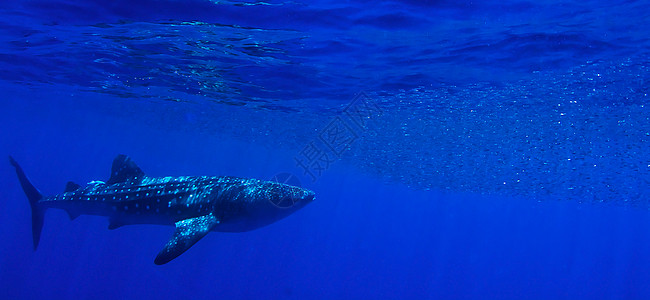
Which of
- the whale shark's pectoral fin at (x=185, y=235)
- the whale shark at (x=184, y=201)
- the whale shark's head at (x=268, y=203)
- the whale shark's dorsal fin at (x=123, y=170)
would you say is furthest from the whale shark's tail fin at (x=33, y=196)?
the whale shark's head at (x=268, y=203)

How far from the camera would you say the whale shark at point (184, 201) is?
6945 mm

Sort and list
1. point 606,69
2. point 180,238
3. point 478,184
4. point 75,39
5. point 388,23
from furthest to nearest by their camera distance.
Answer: point 478,184 < point 75,39 < point 606,69 < point 388,23 < point 180,238

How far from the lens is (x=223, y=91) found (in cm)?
2166

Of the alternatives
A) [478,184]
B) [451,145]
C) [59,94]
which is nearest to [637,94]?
[451,145]

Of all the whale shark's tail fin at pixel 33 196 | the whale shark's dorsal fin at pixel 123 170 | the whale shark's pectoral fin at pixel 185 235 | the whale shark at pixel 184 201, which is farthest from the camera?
the whale shark's tail fin at pixel 33 196

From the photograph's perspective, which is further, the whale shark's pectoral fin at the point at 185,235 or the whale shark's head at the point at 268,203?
the whale shark's head at the point at 268,203

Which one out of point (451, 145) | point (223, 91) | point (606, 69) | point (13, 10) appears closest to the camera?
point (13, 10)

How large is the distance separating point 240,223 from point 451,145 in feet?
76.2

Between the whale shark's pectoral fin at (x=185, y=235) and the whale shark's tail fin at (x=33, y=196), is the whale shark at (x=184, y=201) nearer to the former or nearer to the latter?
the whale shark's pectoral fin at (x=185, y=235)

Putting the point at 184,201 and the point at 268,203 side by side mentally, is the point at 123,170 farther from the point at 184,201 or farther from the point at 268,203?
the point at 268,203

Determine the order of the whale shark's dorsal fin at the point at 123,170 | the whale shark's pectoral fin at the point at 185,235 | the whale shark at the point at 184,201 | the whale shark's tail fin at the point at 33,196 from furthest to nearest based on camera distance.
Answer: the whale shark's tail fin at the point at 33,196 < the whale shark's dorsal fin at the point at 123,170 < the whale shark at the point at 184,201 < the whale shark's pectoral fin at the point at 185,235

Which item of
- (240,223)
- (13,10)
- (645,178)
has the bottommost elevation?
(645,178)

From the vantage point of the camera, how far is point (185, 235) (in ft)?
21.1

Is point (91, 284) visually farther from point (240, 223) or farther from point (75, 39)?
point (240, 223)
